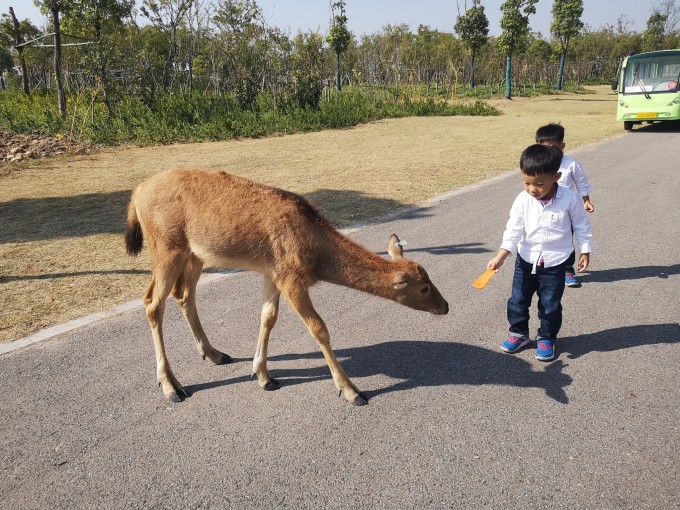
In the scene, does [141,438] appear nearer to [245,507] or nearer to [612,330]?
[245,507]

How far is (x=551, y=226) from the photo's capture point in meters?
3.95

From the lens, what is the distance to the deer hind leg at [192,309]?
160 inches

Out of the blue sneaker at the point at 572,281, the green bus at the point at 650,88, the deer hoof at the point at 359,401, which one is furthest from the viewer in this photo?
the green bus at the point at 650,88

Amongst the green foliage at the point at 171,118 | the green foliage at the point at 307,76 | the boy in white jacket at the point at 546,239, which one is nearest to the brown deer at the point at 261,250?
the boy in white jacket at the point at 546,239

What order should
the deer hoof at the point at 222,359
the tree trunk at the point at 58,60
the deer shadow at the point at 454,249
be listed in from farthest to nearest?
1. the tree trunk at the point at 58,60
2. the deer shadow at the point at 454,249
3. the deer hoof at the point at 222,359

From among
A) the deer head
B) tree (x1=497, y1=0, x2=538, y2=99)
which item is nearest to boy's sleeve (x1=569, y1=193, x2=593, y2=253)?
the deer head

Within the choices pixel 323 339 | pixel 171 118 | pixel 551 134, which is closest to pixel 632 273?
pixel 551 134

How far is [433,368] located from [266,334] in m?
1.36

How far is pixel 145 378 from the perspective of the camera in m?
3.82

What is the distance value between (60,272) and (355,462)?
4607 mm

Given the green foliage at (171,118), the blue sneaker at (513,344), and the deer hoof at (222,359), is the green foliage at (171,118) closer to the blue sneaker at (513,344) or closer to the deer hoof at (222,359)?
the deer hoof at (222,359)

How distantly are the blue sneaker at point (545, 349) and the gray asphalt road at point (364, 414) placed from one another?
2.9 inches

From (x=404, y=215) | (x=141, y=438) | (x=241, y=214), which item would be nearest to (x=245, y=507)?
(x=141, y=438)

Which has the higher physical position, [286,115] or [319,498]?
[286,115]
